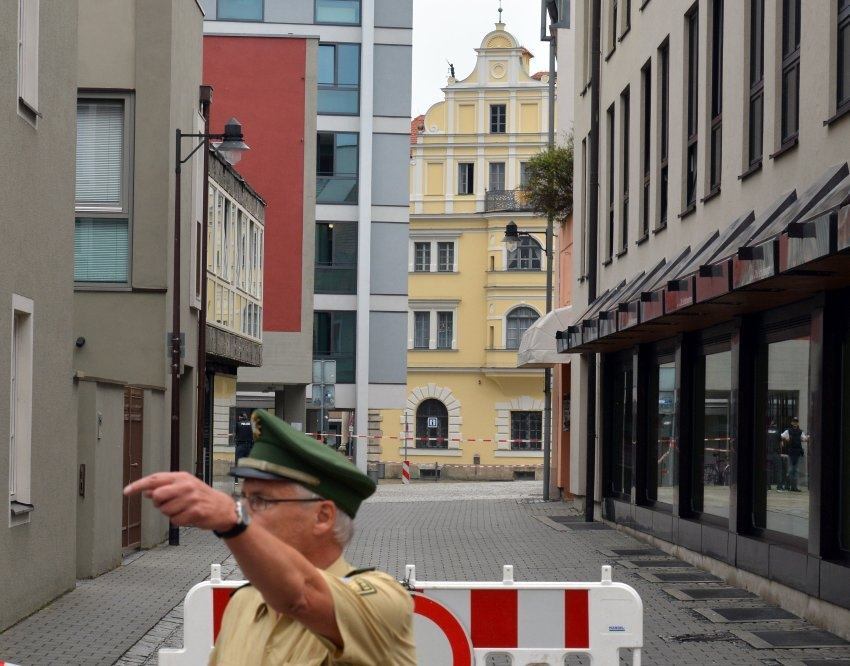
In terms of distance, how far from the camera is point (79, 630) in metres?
12.0

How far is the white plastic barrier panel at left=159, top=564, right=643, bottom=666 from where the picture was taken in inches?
287

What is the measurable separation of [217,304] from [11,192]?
572 inches

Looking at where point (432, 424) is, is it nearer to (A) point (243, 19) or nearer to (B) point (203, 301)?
(A) point (243, 19)

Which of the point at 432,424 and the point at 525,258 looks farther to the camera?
the point at 432,424

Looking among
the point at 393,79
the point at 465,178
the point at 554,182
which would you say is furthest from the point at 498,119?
the point at 554,182

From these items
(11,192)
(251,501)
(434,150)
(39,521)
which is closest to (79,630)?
(39,521)

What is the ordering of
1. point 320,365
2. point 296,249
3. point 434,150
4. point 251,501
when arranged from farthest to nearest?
point 434,150, point 296,249, point 320,365, point 251,501

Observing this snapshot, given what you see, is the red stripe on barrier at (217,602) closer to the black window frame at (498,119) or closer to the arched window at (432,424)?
the black window frame at (498,119)

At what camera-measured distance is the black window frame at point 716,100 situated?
18656 millimetres

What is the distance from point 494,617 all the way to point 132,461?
12223 millimetres

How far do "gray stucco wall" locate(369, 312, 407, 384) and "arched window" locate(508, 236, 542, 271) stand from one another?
15.8 m

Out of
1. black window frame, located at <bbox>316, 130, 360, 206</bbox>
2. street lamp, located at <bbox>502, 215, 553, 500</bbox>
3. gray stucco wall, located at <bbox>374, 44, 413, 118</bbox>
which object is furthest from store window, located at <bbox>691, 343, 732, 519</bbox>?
gray stucco wall, located at <bbox>374, 44, 413, 118</bbox>

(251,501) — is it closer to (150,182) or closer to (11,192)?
(11,192)

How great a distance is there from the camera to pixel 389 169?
52156 millimetres
